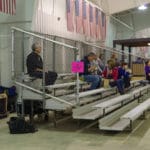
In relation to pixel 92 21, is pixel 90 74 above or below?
below

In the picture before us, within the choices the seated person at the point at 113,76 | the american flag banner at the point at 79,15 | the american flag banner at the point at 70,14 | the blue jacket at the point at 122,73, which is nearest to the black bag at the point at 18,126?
the seated person at the point at 113,76

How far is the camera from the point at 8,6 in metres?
12.1

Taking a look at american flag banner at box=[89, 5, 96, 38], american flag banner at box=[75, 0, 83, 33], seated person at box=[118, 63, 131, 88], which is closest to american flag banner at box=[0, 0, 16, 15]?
seated person at box=[118, 63, 131, 88]

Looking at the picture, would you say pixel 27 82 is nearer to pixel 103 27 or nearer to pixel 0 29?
pixel 0 29

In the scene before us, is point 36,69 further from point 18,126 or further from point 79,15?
point 79,15

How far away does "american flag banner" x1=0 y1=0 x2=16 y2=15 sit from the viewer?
11.8 metres

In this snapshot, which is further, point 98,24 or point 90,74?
point 98,24

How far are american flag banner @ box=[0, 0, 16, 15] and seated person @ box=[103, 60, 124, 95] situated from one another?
3.50m

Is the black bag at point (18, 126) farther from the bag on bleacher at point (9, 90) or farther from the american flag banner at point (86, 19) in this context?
the american flag banner at point (86, 19)

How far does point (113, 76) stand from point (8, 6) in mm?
3923

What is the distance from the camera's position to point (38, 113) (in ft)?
32.3

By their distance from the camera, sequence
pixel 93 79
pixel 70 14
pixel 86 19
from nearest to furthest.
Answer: pixel 93 79 → pixel 70 14 → pixel 86 19

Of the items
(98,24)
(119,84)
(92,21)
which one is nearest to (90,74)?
(119,84)

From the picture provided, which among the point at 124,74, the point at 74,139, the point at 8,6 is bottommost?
the point at 74,139
